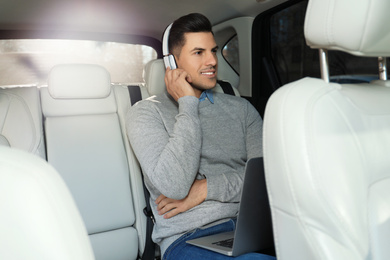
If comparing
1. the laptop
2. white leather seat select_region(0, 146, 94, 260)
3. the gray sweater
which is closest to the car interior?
white leather seat select_region(0, 146, 94, 260)

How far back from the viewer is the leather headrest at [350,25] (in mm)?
994

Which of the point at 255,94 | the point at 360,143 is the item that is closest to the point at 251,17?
the point at 255,94

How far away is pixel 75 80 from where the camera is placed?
196 centimetres

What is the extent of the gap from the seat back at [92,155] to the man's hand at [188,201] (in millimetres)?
324

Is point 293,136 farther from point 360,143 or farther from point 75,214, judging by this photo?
point 75,214

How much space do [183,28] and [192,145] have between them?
0.63 meters

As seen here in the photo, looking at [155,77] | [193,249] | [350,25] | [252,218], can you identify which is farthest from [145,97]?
[350,25]

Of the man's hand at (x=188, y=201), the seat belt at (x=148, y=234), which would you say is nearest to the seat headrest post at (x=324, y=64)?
the man's hand at (x=188, y=201)

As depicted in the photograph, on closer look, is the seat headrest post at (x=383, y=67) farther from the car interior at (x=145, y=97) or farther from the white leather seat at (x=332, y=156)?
the white leather seat at (x=332, y=156)

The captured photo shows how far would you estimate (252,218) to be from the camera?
1208 mm

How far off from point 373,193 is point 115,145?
4.17 ft

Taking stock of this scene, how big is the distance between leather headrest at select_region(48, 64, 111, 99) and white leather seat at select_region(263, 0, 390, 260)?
3.91 ft

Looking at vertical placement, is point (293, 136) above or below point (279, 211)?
above

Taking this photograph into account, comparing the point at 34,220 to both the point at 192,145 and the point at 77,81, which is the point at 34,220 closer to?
the point at 192,145
